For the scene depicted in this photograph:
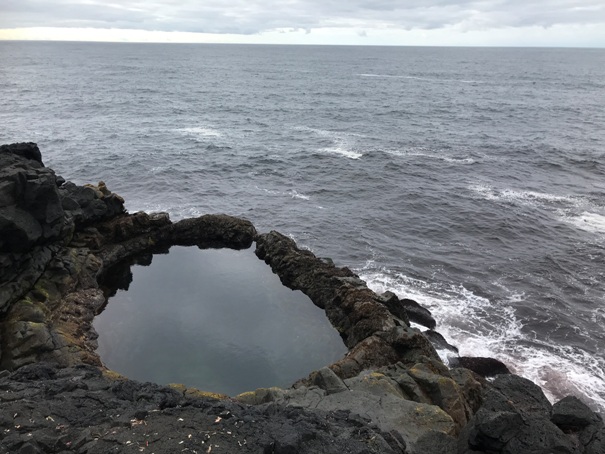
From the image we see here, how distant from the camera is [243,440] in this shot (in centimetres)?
1664

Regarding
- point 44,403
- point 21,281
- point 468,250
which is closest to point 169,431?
point 44,403

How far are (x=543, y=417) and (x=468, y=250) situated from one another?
1147 inches

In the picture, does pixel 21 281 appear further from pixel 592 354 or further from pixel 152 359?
pixel 592 354

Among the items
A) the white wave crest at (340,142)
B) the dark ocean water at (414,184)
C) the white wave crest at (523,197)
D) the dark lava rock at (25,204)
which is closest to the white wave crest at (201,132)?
the dark ocean water at (414,184)

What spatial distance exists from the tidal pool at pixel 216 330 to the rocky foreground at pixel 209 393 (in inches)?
54.3

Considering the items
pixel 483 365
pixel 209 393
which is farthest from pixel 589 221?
pixel 209 393

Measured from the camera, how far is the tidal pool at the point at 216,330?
3119 centimetres

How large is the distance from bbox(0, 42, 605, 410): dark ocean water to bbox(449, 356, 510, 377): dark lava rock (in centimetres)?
161

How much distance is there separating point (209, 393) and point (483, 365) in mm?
17356

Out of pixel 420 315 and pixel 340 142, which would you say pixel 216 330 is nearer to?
pixel 420 315

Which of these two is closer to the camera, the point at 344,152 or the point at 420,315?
the point at 420,315

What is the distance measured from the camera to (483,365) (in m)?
31.4

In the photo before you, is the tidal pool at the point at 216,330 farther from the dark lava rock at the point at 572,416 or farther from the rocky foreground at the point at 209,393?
the dark lava rock at the point at 572,416

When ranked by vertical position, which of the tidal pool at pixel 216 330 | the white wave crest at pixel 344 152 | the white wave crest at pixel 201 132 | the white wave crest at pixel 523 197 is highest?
the white wave crest at pixel 201 132
